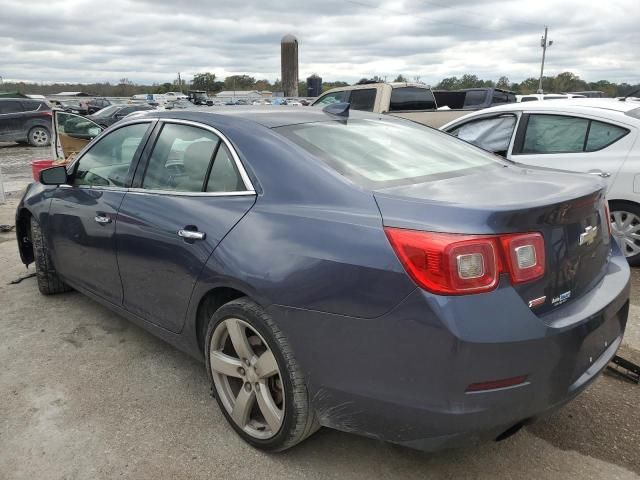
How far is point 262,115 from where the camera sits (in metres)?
2.94

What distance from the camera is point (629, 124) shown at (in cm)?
480

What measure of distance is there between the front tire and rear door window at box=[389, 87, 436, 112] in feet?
28.6

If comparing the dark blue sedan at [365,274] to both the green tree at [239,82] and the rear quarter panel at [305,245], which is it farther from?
the green tree at [239,82]

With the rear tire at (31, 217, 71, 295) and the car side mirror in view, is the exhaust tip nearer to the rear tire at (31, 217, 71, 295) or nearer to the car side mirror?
the car side mirror

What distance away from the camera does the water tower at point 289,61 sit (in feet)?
125

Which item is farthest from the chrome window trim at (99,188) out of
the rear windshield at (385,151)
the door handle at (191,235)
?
the rear windshield at (385,151)

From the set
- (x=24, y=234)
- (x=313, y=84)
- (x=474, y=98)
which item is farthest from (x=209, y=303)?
(x=313, y=84)

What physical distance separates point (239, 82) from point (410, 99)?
7934cm

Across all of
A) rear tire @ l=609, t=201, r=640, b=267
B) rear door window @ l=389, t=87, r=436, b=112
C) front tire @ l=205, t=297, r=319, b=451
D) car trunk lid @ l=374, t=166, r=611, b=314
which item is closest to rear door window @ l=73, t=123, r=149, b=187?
front tire @ l=205, t=297, r=319, b=451

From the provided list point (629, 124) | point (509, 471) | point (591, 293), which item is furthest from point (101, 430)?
point (629, 124)

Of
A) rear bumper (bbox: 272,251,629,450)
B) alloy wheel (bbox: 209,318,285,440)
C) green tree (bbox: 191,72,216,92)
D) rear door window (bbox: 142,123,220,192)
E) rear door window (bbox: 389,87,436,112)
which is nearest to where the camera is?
rear bumper (bbox: 272,251,629,450)

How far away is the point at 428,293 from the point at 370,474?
39.8 inches

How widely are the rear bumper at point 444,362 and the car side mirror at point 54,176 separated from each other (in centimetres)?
239

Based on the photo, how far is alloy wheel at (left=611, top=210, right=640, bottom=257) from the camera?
4.84 meters
